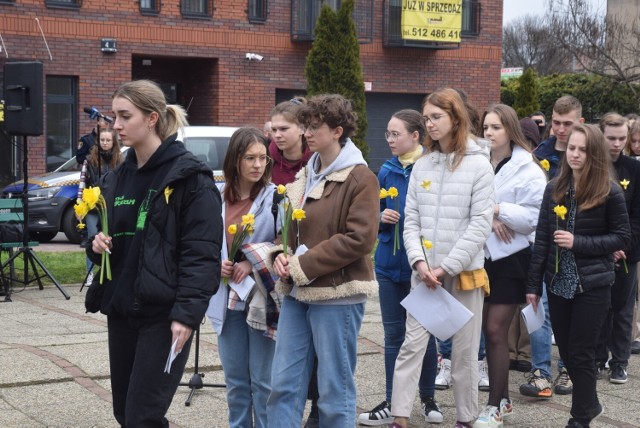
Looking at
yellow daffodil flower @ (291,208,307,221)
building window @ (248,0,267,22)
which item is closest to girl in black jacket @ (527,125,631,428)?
yellow daffodil flower @ (291,208,307,221)

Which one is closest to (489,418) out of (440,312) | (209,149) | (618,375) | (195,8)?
(440,312)

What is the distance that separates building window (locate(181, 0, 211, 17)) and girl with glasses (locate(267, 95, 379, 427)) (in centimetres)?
1999

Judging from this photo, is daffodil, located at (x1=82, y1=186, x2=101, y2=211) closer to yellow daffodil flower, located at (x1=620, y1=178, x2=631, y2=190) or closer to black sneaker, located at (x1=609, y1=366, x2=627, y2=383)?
yellow daffodil flower, located at (x1=620, y1=178, x2=631, y2=190)

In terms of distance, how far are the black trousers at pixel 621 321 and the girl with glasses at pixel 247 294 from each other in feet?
11.3

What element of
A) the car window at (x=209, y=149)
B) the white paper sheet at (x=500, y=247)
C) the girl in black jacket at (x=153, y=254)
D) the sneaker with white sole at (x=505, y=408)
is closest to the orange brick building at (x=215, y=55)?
the car window at (x=209, y=149)

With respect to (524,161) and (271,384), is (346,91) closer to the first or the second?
(524,161)

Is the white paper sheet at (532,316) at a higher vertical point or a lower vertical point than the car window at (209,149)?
lower

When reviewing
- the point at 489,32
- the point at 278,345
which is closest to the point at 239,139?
the point at 278,345

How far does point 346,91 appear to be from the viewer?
23.9 metres

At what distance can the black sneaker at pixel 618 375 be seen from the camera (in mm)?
7727

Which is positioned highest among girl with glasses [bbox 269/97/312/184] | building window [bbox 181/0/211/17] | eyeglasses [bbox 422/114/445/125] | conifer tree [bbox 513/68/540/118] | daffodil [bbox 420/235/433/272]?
building window [bbox 181/0/211/17]

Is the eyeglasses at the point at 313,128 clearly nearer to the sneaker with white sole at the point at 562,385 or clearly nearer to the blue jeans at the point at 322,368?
the blue jeans at the point at 322,368

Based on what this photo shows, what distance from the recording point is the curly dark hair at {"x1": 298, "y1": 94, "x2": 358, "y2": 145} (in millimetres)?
5168

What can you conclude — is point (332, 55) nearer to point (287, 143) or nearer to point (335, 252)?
point (287, 143)
